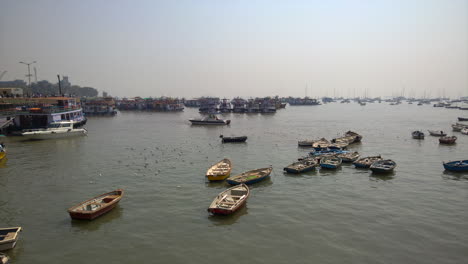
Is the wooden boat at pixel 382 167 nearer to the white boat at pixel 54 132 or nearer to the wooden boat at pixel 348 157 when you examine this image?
the wooden boat at pixel 348 157

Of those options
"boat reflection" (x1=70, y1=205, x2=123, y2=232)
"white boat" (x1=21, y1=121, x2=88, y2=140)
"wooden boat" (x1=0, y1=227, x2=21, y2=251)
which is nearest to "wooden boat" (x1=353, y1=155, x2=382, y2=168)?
"boat reflection" (x1=70, y1=205, x2=123, y2=232)

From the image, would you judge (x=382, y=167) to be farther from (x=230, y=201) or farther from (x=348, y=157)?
(x=230, y=201)

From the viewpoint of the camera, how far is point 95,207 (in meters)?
20.7

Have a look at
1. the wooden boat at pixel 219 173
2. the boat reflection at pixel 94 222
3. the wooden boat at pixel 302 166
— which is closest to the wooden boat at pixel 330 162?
the wooden boat at pixel 302 166

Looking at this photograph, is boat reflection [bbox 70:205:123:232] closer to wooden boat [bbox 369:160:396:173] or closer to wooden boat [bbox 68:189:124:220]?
wooden boat [bbox 68:189:124:220]

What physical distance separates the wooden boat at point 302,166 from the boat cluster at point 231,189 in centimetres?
275

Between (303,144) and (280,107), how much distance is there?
13135 cm

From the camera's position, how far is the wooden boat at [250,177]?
26828 mm

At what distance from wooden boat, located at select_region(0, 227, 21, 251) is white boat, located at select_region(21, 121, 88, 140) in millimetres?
44519

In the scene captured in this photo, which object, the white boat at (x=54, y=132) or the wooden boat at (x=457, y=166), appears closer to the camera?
the wooden boat at (x=457, y=166)

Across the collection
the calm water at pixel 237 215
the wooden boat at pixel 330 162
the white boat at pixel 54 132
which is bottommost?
the calm water at pixel 237 215

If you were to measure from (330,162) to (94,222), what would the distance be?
24.9m

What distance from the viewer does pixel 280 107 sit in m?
177

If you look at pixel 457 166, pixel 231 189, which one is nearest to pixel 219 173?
pixel 231 189
